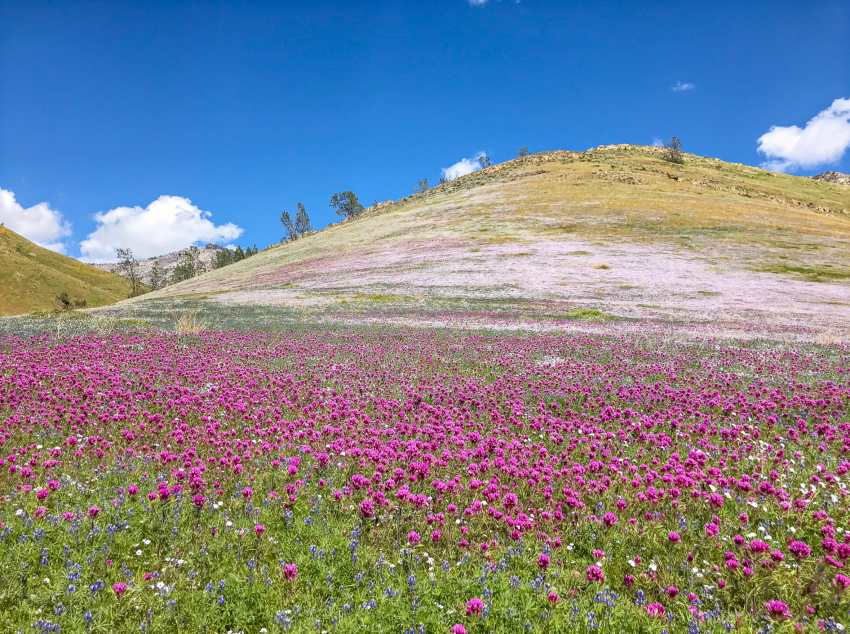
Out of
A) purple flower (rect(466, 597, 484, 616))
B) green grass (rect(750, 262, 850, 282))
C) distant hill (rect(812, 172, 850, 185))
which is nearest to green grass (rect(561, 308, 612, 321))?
purple flower (rect(466, 597, 484, 616))

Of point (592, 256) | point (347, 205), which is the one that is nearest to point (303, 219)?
point (347, 205)

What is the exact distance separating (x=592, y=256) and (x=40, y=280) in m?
128

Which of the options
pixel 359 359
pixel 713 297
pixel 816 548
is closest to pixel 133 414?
pixel 359 359

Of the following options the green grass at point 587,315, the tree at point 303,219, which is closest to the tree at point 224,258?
the tree at point 303,219

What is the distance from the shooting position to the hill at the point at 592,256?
124 ft

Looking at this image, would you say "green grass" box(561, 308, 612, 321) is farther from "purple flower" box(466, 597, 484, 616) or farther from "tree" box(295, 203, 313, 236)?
"tree" box(295, 203, 313, 236)

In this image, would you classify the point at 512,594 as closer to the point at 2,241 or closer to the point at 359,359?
the point at 359,359

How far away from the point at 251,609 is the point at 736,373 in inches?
617

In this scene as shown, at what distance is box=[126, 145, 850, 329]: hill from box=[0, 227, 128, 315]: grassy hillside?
5079 cm

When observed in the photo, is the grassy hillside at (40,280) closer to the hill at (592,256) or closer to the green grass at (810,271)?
the hill at (592,256)

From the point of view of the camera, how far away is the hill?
124 feet

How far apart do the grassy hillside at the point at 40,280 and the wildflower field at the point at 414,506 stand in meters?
93.5

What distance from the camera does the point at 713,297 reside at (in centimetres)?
3919

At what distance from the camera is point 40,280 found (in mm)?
101062
